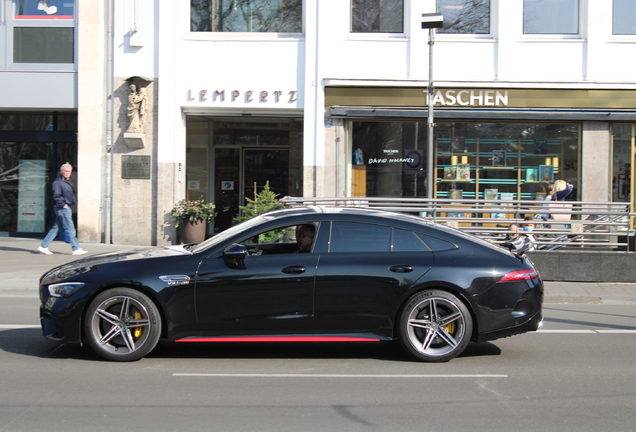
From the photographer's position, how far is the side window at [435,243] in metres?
6.34

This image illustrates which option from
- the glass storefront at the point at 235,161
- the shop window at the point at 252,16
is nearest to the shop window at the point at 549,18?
the shop window at the point at 252,16

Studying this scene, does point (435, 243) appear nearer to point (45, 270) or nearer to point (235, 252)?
point (235, 252)

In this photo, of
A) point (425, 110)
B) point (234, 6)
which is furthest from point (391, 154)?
point (234, 6)

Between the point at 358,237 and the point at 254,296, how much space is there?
119 centimetres

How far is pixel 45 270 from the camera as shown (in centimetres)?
1174

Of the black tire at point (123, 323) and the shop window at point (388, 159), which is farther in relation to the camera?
the shop window at point (388, 159)

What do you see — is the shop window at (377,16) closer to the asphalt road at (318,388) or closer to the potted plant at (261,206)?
the potted plant at (261,206)

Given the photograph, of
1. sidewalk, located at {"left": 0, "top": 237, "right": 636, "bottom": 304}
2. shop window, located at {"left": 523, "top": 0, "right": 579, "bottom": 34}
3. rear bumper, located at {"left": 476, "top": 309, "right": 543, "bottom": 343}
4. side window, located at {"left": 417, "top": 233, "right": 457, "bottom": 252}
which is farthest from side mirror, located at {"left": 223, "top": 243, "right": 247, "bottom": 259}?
shop window, located at {"left": 523, "top": 0, "right": 579, "bottom": 34}

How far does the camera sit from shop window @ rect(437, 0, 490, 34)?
637 inches

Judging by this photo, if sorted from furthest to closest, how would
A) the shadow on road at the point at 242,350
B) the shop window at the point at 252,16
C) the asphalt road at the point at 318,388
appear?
1. the shop window at the point at 252,16
2. the shadow on road at the point at 242,350
3. the asphalt road at the point at 318,388

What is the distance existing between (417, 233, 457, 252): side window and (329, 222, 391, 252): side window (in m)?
0.36

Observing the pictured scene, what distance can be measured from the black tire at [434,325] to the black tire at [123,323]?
2392 millimetres

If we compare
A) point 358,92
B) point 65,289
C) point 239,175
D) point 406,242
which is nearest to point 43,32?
point 239,175

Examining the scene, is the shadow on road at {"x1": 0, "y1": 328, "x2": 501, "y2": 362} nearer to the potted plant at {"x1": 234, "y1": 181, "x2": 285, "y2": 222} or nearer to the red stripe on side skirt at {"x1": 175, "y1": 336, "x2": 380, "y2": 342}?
the red stripe on side skirt at {"x1": 175, "y1": 336, "x2": 380, "y2": 342}
